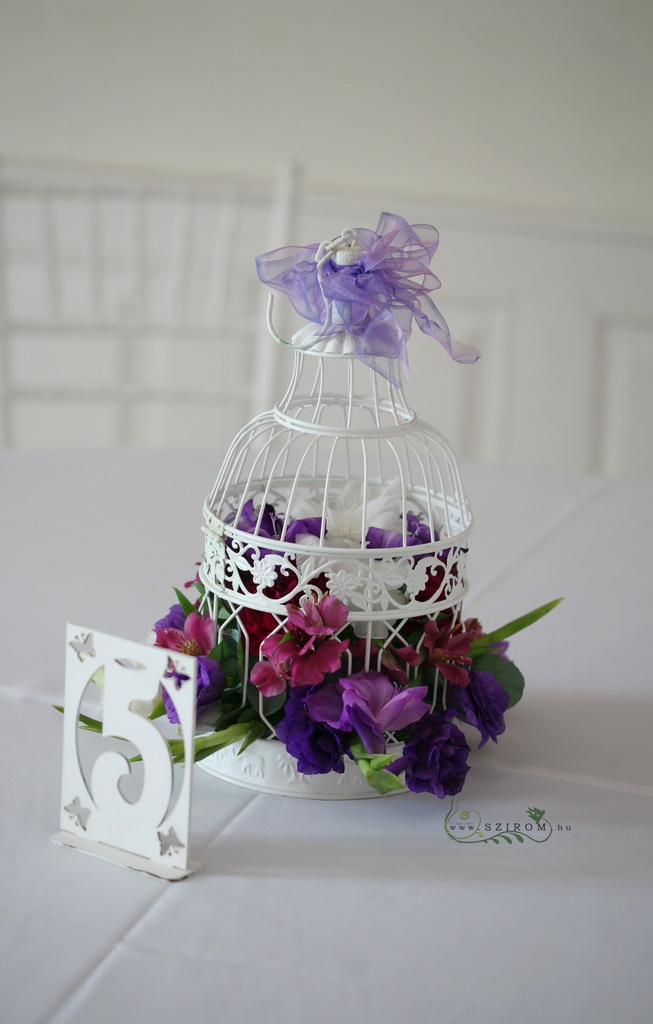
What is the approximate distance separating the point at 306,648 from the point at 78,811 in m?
0.22

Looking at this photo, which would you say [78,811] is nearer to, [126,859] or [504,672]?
[126,859]

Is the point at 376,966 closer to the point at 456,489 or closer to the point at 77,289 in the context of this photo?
the point at 456,489

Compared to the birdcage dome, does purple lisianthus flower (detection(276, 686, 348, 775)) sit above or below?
below

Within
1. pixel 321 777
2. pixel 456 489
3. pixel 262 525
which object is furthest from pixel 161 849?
pixel 456 489

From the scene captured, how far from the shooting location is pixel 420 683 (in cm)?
86

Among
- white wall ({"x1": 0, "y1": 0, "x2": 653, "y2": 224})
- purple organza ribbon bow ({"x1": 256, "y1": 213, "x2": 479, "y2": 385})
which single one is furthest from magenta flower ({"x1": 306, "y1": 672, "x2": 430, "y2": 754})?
white wall ({"x1": 0, "y1": 0, "x2": 653, "y2": 224})

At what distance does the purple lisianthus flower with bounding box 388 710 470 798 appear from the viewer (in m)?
0.80

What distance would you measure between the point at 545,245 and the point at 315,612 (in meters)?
2.48

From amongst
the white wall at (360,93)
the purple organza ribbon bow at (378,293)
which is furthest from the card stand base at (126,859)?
the white wall at (360,93)

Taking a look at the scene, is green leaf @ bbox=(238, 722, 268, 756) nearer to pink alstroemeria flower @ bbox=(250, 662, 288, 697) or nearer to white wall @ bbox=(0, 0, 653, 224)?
pink alstroemeria flower @ bbox=(250, 662, 288, 697)

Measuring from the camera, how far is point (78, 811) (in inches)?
30.2

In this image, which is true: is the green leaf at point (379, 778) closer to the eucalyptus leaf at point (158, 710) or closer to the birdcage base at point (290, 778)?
the birdcage base at point (290, 778)

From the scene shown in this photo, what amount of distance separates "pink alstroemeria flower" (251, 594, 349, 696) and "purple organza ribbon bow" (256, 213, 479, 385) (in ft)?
0.67

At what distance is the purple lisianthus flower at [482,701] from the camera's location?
0.86 meters
